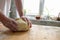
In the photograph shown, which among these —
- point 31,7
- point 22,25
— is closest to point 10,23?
point 22,25

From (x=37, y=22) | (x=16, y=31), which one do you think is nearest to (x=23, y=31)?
(x=16, y=31)

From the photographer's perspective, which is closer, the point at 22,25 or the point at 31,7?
the point at 22,25

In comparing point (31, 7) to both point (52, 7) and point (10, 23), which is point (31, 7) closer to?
point (52, 7)

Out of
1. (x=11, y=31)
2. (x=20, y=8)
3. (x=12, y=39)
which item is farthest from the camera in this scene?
(x=20, y=8)

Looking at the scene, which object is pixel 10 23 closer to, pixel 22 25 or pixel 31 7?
pixel 22 25

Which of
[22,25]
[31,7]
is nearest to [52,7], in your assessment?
[31,7]

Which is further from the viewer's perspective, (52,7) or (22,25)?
(52,7)

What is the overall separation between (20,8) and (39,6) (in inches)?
60.3

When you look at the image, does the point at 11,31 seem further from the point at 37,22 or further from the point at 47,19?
the point at 47,19

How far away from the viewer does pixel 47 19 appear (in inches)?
102

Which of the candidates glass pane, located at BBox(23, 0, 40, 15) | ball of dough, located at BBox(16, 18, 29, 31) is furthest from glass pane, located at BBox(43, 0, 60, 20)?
ball of dough, located at BBox(16, 18, 29, 31)

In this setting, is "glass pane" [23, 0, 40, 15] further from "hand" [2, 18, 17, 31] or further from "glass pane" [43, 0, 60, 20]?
"hand" [2, 18, 17, 31]

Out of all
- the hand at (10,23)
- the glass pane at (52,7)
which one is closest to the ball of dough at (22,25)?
the hand at (10,23)

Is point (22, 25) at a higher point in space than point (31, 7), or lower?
lower
